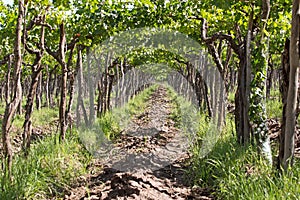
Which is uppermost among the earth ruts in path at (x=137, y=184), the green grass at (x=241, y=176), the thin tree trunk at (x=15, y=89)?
the thin tree trunk at (x=15, y=89)

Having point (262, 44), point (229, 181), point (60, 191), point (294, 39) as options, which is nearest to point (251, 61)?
point (262, 44)

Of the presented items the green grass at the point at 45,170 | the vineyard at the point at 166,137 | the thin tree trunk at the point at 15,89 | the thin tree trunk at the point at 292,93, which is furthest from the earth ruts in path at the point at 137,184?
the thin tree trunk at the point at 292,93

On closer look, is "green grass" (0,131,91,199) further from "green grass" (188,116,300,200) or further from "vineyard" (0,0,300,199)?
"green grass" (188,116,300,200)

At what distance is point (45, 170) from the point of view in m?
5.68

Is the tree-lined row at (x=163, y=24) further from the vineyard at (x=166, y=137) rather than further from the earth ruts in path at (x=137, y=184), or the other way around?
the earth ruts in path at (x=137, y=184)

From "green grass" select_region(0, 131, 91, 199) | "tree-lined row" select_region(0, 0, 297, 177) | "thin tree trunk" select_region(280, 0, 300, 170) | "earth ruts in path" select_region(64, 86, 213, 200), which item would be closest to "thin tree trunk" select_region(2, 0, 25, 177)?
"tree-lined row" select_region(0, 0, 297, 177)

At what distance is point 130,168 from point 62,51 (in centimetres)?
266

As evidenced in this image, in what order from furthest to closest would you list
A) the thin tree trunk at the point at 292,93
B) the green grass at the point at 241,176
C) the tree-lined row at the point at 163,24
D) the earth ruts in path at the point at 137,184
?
the tree-lined row at the point at 163,24
the earth ruts in path at the point at 137,184
the thin tree trunk at the point at 292,93
the green grass at the point at 241,176

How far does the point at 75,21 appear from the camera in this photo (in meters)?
8.06

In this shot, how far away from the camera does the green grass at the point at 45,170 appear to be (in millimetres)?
4547

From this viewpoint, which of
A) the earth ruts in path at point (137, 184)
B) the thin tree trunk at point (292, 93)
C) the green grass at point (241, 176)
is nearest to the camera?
the green grass at point (241, 176)

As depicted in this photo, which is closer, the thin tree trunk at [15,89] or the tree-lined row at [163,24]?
the thin tree trunk at [15,89]

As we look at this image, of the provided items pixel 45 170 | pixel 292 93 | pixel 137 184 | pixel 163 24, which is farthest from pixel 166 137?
pixel 292 93

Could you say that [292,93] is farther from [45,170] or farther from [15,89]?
[45,170]
